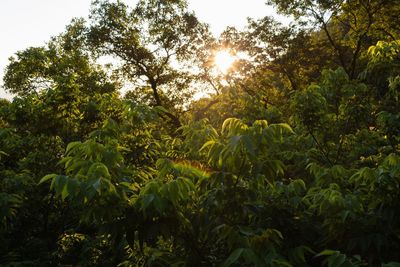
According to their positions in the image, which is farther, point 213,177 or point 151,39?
point 151,39

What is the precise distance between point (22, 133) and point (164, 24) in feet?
46.8

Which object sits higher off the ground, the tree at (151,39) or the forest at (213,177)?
the tree at (151,39)

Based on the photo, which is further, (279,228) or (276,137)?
(279,228)

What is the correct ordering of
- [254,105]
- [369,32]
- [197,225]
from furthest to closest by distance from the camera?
[369,32] → [254,105] → [197,225]

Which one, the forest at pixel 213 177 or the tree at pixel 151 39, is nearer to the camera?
the forest at pixel 213 177

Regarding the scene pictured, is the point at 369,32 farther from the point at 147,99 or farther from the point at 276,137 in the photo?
the point at 276,137

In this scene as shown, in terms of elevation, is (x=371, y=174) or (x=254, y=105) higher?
(x=254, y=105)

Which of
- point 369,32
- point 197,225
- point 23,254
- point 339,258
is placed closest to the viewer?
point 339,258

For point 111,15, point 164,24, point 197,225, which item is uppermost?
point 111,15

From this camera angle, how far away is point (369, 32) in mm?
18984

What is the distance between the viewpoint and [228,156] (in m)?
3.62

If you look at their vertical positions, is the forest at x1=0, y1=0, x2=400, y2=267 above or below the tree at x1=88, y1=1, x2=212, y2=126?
below

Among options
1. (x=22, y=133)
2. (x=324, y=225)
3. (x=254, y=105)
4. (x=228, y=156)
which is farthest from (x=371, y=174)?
(x=22, y=133)

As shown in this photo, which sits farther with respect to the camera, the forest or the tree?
the tree
